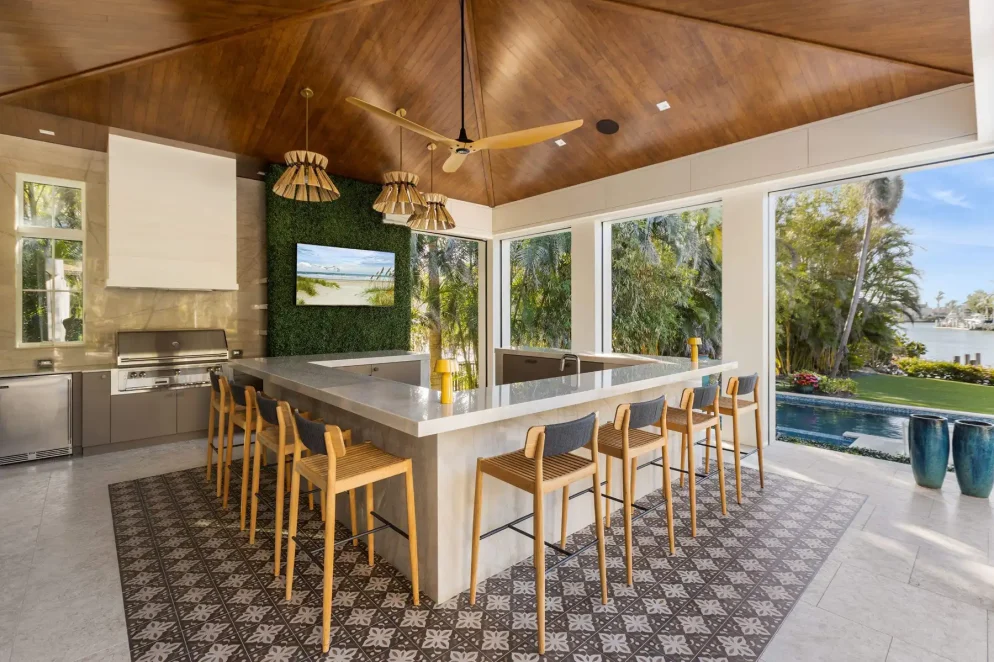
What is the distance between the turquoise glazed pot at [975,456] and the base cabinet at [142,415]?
7.12 metres

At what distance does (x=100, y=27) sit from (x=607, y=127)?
15.0 ft

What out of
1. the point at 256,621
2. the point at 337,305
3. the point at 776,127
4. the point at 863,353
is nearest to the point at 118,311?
A: the point at 337,305

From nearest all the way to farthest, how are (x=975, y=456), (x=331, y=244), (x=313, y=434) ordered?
(x=313, y=434), (x=975, y=456), (x=331, y=244)

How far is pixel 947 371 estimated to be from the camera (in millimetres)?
4355

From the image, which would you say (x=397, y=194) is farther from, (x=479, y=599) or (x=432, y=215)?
(x=479, y=599)

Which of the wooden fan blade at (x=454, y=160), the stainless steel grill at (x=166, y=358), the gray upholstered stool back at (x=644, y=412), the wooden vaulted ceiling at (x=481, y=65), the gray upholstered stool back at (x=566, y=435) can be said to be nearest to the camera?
the gray upholstered stool back at (x=566, y=435)

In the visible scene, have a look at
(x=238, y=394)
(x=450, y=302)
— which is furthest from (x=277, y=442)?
(x=450, y=302)

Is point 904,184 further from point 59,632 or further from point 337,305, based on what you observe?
point 59,632

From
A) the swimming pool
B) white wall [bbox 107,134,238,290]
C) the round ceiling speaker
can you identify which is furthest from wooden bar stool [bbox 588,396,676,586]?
white wall [bbox 107,134,238,290]

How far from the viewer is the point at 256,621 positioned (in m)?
2.12

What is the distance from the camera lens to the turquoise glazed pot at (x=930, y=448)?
3.71 metres

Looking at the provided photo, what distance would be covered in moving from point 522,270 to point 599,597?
6966mm

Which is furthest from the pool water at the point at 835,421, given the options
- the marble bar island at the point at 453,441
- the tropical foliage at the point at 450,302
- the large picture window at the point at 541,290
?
the tropical foliage at the point at 450,302

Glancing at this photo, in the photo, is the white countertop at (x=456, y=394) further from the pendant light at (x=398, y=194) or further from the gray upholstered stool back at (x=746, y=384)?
the pendant light at (x=398, y=194)
